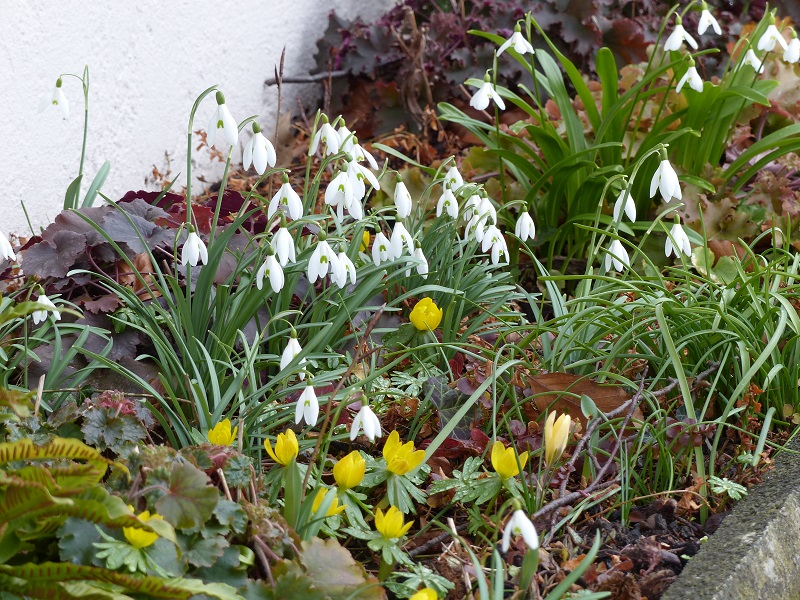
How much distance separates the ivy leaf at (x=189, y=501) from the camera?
160 cm

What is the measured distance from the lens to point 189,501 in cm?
161

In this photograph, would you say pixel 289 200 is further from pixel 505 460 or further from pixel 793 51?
pixel 793 51

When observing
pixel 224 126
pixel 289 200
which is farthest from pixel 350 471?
pixel 224 126

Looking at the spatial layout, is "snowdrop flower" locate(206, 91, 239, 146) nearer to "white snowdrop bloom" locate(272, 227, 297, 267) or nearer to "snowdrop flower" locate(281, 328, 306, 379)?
"white snowdrop bloom" locate(272, 227, 297, 267)

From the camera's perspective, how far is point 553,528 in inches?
79.3

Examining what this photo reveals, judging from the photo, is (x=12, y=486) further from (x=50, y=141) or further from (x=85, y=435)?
(x=50, y=141)

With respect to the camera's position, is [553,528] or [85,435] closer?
[85,435]

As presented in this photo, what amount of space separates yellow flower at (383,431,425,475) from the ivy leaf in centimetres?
49

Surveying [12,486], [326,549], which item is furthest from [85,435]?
[326,549]

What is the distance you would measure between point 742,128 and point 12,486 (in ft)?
11.6

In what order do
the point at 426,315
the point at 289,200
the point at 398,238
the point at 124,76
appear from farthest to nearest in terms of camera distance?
the point at 124,76, the point at 426,315, the point at 398,238, the point at 289,200

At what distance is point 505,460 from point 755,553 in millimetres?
577

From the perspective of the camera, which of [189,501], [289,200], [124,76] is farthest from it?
[124,76]

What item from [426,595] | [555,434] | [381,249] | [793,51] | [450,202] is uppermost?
[793,51]
